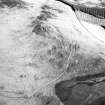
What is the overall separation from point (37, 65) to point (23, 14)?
1.14 ft

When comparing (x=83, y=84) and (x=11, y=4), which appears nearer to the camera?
(x=83, y=84)

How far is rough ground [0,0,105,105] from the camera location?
92cm

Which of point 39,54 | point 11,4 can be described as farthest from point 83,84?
point 11,4

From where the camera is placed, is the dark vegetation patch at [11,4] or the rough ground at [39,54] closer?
the rough ground at [39,54]

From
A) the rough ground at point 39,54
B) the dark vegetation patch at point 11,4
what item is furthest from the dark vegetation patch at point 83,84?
the dark vegetation patch at point 11,4

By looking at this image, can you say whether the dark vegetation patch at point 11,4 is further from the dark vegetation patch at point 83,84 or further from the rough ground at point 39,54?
the dark vegetation patch at point 83,84

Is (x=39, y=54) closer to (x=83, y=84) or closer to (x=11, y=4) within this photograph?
(x=83, y=84)

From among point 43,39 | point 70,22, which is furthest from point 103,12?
point 43,39

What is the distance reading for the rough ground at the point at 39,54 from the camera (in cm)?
92

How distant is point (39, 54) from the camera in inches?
39.2

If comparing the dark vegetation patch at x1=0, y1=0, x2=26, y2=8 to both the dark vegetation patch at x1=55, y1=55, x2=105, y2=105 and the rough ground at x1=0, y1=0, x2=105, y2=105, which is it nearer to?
the rough ground at x1=0, y1=0, x2=105, y2=105

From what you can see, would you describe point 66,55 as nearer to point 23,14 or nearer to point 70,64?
point 70,64

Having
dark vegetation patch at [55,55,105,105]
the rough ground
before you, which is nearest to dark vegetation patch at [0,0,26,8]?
the rough ground

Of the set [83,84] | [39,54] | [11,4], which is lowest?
[83,84]
